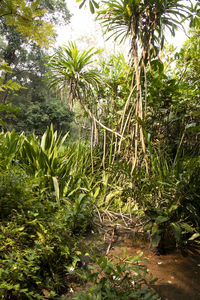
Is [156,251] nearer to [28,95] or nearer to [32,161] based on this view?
[32,161]

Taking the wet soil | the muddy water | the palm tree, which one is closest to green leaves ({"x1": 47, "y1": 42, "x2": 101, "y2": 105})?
the palm tree

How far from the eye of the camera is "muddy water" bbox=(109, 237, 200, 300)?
36.9 inches

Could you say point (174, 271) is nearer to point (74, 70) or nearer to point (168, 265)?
point (168, 265)

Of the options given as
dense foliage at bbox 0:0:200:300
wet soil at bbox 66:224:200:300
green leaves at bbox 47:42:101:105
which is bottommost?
wet soil at bbox 66:224:200:300

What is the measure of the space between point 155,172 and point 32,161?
1323 mm

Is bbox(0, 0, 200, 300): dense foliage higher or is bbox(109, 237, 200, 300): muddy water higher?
bbox(0, 0, 200, 300): dense foliage

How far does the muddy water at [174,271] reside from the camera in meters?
0.94

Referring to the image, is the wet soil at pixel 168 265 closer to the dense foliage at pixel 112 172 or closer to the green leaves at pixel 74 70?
the dense foliage at pixel 112 172

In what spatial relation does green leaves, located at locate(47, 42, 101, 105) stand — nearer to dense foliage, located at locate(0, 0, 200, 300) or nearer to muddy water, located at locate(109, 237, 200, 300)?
dense foliage, located at locate(0, 0, 200, 300)

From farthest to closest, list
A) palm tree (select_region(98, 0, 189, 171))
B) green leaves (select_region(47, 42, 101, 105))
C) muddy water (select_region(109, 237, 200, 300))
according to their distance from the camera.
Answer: green leaves (select_region(47, 42, 101, 105))
palm tree (select_region(98, 0, 189, 171))
muddy water (select_region(109, 237, 200, 300))

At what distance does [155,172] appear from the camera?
1598 millimetres

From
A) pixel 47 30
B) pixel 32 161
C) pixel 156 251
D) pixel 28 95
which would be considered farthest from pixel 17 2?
pixel 28 95

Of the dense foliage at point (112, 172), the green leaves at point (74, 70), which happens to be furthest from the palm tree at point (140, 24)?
the green leaves at point (74, 70)

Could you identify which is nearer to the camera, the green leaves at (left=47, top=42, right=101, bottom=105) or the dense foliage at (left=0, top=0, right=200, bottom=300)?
the dense foliage at (left=0, top=0, right=200, bottom=300)
